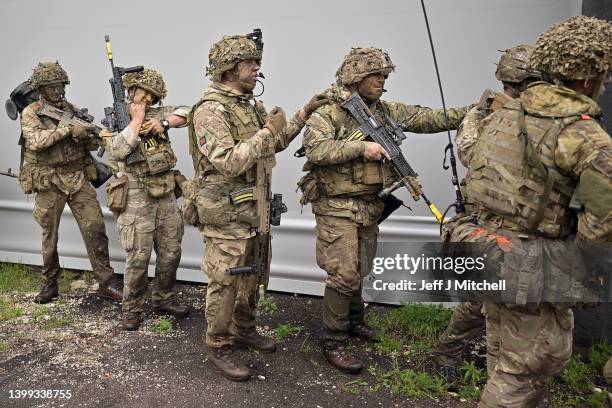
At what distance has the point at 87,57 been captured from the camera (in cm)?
546

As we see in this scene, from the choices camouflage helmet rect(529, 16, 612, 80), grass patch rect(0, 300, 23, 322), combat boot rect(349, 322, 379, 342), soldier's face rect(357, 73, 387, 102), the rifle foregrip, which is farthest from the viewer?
grass patch rect(0, 300, 23, 322)

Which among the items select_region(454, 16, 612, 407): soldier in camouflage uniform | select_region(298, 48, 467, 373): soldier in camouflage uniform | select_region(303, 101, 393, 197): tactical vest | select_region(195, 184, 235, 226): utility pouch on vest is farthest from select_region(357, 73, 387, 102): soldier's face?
select_region(454, 16, 612, 407): soldier in camouflage uniform

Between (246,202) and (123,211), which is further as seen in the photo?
(123,211)

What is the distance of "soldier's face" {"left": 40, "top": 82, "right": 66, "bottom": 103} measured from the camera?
4.94m

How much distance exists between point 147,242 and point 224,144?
62.1 inches

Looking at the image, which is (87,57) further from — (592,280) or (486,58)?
(592,280)

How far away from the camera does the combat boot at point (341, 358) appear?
3865 millimetres

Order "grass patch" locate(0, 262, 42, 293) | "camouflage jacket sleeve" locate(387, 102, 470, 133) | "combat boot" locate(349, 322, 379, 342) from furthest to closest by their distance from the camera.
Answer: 1. "grass patch" locate(0, 262, 42, 293)
2. "combat boot" locate(349, 322, 379, 342)
3. "camouflage jacket sleeve" locate(387, 102, 470, 133)

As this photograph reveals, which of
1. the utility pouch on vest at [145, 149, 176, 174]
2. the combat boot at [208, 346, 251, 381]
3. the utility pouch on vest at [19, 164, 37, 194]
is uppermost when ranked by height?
the utility pouch on vest at [145, 149, 176, 174]

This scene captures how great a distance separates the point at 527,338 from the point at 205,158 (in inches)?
84.0

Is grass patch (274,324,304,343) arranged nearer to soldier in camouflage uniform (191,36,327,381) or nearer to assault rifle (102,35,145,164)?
soldier in camouflage uniform (191,36,327,381)

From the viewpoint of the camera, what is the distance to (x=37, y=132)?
4852 millimetres

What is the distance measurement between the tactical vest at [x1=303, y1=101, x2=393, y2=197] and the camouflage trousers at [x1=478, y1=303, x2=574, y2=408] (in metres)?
1.41

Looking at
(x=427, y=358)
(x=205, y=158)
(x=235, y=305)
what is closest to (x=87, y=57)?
(x=205, y=158)
